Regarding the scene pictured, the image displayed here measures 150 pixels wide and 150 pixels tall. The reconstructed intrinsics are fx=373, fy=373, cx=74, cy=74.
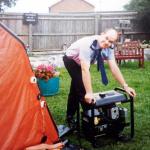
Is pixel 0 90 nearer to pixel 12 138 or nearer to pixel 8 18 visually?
pixel 12 138

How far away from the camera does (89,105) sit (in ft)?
15.2

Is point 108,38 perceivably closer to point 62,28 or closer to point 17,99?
point 17,99

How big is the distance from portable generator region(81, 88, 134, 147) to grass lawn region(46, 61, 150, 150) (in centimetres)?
19

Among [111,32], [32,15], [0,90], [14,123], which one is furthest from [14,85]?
[32,15]

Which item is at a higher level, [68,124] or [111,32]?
[111,32]

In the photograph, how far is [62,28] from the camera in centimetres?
1820

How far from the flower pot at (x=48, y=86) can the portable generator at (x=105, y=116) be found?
3.07 metres

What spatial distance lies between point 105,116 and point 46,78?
3319 mm

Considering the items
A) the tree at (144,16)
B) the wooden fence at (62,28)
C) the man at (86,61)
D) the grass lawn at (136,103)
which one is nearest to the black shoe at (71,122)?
the man at (86,61)

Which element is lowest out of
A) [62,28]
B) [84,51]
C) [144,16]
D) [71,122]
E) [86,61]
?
[71,122]

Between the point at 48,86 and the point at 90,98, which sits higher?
the point at 90,98

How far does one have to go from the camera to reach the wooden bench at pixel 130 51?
1252cm

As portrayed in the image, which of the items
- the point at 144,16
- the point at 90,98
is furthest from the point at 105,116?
the point at 144,16

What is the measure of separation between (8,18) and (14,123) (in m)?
13.9
